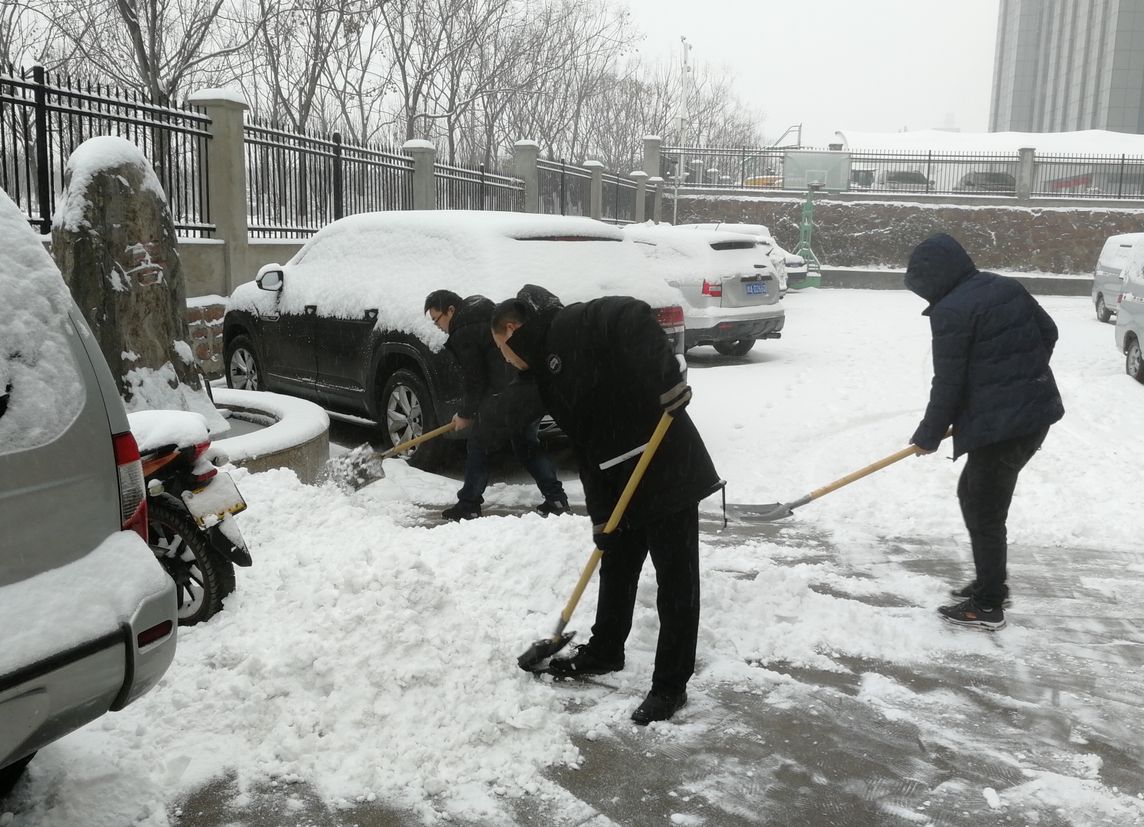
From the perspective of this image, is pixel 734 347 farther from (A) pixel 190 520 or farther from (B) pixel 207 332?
(A) pixel 190 520

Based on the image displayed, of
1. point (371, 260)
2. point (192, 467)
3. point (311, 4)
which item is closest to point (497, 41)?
point (311, 4)

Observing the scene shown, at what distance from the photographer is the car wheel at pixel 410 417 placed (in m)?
7.20

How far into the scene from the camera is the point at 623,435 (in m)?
3.75

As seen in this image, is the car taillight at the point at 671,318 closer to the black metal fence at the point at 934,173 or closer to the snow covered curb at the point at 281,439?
the snow covered curb at the point at 281,439

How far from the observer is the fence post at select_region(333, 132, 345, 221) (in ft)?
44.9

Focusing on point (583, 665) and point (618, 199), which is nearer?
point (583, 665)

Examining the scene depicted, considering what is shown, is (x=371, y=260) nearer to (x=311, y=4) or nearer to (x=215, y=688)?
(x=215, y=688)

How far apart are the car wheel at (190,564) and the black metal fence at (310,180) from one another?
342 inches

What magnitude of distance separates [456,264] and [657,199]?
24791mm

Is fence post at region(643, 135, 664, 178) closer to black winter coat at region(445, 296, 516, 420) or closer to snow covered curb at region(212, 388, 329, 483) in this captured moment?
snow covered curb at region(212, 388, 329, 483)

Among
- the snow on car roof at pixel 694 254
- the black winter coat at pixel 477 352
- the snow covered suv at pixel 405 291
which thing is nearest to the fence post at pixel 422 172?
the snow on car roof at pixel 694 254

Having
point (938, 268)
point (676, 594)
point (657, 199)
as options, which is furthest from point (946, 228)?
point (676, 594)

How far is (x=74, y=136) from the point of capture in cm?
962

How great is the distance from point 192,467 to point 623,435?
1.83 metres
